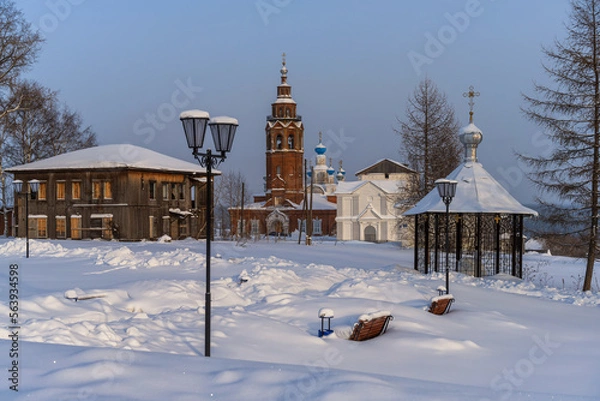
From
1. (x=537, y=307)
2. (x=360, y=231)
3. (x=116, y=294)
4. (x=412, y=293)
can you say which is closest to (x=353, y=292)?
(x=412, y=293)

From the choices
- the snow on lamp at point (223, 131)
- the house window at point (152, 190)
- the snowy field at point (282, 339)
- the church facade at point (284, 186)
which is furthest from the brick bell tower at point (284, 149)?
the snow on lamp at point (223, 131)

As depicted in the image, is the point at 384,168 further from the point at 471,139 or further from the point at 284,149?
the point at 471,139

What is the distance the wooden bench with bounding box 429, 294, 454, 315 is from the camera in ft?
36.0

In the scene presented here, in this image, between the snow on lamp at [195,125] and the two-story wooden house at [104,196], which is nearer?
the snow on lamp at [195,125]

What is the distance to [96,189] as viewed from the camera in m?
35.2

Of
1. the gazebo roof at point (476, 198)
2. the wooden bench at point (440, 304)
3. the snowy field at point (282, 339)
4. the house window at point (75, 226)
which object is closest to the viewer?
the snowy field at point (282, 339)

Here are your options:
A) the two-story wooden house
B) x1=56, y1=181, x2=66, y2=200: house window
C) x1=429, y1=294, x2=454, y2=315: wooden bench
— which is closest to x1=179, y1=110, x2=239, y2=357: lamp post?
x1=429, y1=294, x2=454, y2=315: wooden bench

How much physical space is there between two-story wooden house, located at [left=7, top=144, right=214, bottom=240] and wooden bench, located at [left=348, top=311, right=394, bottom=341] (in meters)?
27.1

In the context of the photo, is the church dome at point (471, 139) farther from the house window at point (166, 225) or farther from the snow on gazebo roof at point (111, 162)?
the house window at point (166, 225)

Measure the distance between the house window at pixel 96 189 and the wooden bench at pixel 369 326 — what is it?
95.3 ft

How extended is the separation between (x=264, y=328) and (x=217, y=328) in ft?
2.45

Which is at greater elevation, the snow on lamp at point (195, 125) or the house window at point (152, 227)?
the snow on lamp at point (195, 125)

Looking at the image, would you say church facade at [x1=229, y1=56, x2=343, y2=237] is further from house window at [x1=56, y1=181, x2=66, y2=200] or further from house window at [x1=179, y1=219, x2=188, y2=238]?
house window at [x1=56, y1=181, x2=66, y2=200]

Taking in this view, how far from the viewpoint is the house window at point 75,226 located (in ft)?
116
